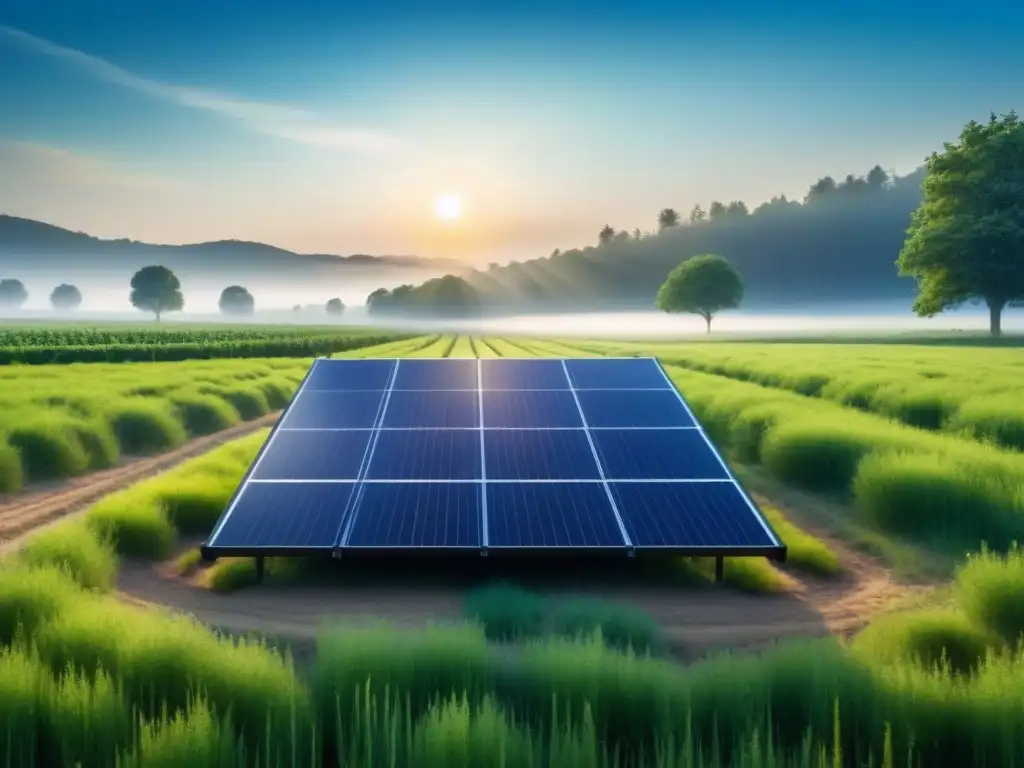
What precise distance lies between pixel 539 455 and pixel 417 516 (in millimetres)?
2526

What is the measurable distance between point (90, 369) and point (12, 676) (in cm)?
3700

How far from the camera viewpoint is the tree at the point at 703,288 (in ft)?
353

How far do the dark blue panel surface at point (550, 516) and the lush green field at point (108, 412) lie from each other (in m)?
11.6

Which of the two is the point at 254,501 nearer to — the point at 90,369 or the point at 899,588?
the point at 899,588

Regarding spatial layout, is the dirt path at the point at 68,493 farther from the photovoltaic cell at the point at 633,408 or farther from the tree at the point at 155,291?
the tree at the point at 155,291

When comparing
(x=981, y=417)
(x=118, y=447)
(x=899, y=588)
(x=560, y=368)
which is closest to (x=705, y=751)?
(x=899, y=588)

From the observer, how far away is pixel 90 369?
3769 cm

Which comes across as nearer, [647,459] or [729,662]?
[729,662]

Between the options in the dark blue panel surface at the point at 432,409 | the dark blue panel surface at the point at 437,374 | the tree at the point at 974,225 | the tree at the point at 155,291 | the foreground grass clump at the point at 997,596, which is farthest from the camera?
the tree at the point at 155,291

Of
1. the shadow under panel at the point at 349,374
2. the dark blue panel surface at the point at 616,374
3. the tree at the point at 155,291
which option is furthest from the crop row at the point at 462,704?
the tree at the point at 155,291

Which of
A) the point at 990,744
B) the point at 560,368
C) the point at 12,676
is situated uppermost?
the point at 560,368

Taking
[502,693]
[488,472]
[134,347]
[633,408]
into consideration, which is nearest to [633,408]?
[633,408]

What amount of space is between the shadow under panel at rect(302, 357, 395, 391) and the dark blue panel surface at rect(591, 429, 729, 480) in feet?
15.4

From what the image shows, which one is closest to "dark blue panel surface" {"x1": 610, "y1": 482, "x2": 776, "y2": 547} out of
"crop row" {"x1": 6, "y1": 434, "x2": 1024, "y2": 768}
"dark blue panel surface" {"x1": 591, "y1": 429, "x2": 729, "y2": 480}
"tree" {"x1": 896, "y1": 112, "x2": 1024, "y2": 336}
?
"dark blue panel surface" {"x1": 591, "y1": 429, "x2": 729, "y2": 480}
